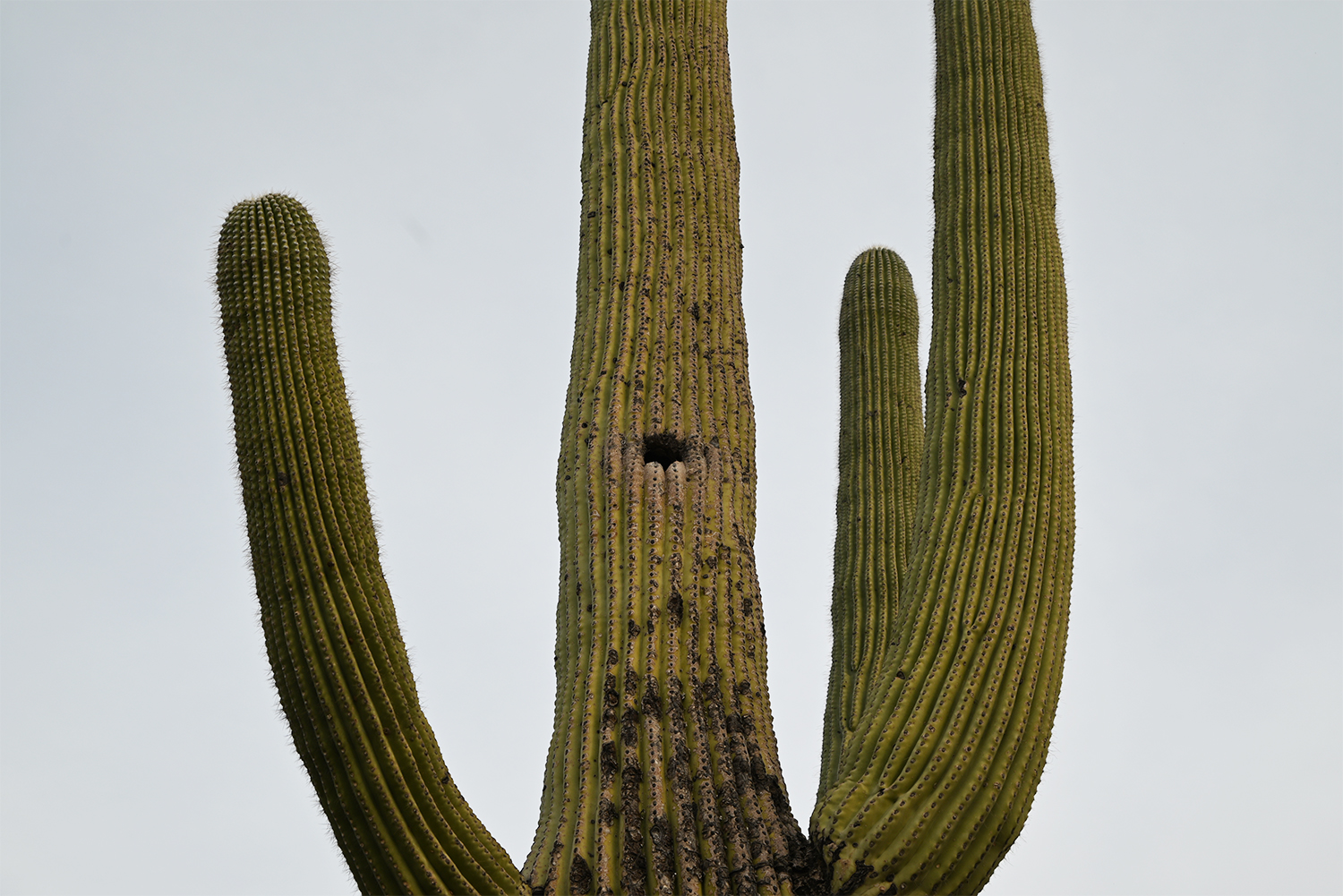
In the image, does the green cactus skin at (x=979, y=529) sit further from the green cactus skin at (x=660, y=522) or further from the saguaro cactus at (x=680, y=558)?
the green cactus skin at (x=660, y=522)

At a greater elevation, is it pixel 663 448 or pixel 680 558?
pixel 663 448

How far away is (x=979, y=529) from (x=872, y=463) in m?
1.71

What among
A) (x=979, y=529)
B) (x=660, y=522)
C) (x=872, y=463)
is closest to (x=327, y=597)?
(x=660, y=522)

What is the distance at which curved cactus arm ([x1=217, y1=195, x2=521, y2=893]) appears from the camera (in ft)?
11.1

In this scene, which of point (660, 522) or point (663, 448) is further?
point (663, 448)

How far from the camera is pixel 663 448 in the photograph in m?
4.09

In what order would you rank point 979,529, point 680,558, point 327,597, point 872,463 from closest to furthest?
1. point 327,597
2. point 680,558
3. point 979,529
4. point 872,463

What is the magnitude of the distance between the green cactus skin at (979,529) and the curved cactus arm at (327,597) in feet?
3.30

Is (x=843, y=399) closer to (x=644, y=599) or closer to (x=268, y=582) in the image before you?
(x=644, y=599)

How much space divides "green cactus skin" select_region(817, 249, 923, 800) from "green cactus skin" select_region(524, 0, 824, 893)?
126 centimetres

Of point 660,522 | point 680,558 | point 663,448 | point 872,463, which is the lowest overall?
point 680,558

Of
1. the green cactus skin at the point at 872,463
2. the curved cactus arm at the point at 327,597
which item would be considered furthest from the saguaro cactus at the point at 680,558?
the green cactus skin at the point at 872,463

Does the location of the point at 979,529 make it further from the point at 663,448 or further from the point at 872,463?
the point at 872,463

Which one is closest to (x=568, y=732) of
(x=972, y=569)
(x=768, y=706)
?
(x=768, y=706)
